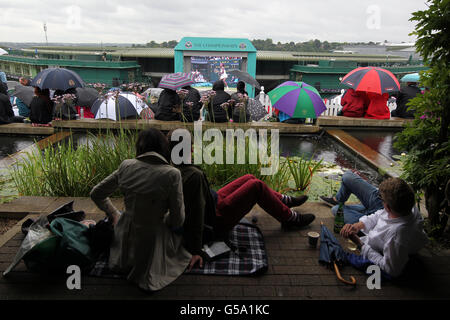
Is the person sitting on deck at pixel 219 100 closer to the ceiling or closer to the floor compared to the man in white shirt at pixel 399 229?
closer to the ceiling

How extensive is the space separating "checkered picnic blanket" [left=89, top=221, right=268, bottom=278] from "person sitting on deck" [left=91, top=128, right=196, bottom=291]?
128mm

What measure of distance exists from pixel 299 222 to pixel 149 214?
61.3 inches

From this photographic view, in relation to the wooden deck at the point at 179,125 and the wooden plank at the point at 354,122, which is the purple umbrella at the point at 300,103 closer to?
the wooden deck at the point at 179,125

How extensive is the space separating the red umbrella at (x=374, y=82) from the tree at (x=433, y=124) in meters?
4.62

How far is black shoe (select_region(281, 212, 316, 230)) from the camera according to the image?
3.13 meters

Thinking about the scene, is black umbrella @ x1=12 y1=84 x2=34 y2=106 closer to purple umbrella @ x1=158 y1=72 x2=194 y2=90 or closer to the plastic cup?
purple umbrella @ x1=158 y1=72 x2=194 y2=90

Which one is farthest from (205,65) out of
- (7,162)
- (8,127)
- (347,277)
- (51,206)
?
(347,277)

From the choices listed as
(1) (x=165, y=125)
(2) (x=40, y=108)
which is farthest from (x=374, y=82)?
(2) (x=40, y=108)

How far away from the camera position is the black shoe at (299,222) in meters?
3.13

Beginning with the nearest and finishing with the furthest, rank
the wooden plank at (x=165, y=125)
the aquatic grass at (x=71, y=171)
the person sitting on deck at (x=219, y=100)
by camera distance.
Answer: the aquatic grass at (x=71, y=171), the wooden plank at (x=165, y=125), the person sitting on deck at (x=219, y=100)

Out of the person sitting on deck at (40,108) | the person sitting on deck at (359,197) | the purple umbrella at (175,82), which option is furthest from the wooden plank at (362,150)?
the person sitting on deck at (40,108)

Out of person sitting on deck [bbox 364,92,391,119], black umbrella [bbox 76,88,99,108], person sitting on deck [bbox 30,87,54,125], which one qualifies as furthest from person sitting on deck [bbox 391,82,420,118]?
person sitting on deck [bbox 30,87,54,125]

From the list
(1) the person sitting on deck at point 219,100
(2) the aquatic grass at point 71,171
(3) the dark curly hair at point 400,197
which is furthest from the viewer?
(1) the person sitting on deck at point 219,100

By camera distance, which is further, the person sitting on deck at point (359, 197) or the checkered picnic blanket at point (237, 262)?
the person sitting on deck at point (359, 197)
